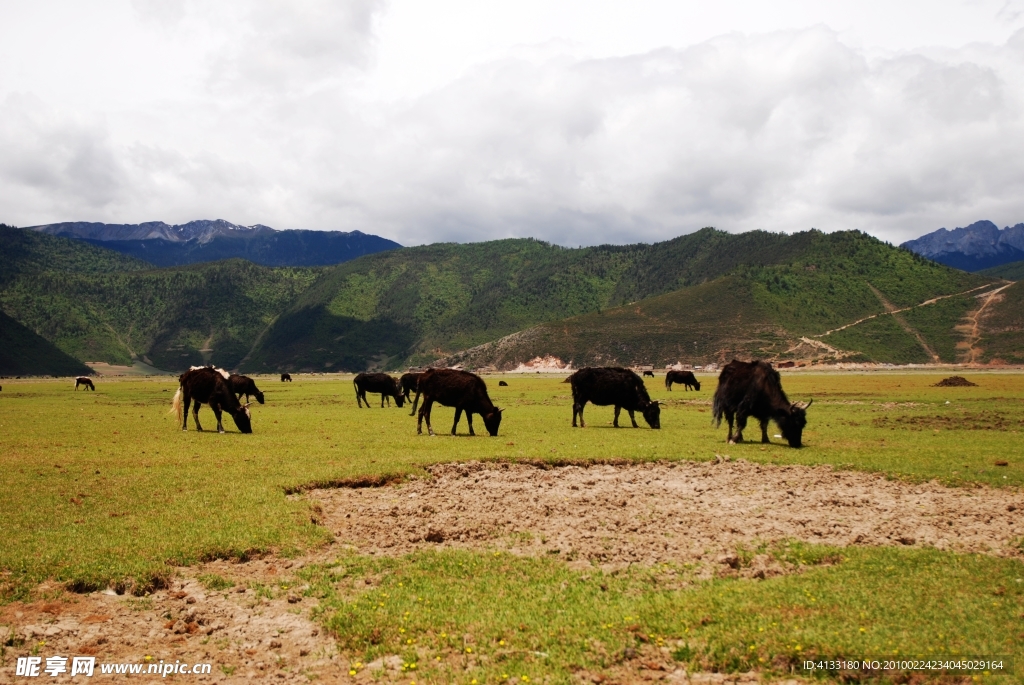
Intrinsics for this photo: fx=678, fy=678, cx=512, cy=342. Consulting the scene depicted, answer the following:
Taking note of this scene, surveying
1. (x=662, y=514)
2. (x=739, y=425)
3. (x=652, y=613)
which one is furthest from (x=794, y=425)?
(x=652, y=613)

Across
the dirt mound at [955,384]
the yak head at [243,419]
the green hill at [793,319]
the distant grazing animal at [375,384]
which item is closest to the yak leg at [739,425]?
the yak head at [243,419]

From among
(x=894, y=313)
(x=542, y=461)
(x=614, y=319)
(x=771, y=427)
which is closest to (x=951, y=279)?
(x=894, y=313)

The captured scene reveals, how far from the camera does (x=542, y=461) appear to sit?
710 inches

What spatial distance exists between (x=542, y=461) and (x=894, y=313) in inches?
5170

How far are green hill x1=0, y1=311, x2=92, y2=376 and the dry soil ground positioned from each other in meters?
146

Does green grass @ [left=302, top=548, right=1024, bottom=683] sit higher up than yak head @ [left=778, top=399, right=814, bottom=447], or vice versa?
yak head @ [left=778, top=399, right=814, bottom=447]

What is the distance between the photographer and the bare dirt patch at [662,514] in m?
10.9

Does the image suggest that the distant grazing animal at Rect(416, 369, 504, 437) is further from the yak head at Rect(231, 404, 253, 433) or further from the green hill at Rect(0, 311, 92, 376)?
the green hill at Rect(0, 311, 92, 376)

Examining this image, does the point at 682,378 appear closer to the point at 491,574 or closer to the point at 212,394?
the point at 212,394

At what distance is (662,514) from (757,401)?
1089cm

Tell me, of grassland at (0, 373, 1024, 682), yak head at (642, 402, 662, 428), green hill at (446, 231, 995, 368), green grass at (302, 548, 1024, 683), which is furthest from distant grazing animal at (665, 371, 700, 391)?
green hill at (446, 231, 995, 368)

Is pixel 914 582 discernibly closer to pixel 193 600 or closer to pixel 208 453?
pixel 193 600

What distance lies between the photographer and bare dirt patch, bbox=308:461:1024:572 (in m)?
10.9

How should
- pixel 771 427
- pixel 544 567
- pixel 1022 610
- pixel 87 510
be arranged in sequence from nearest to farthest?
pixel 1022 610 < pixel 544 567 < pixel 87 510 < pixel 771 427
